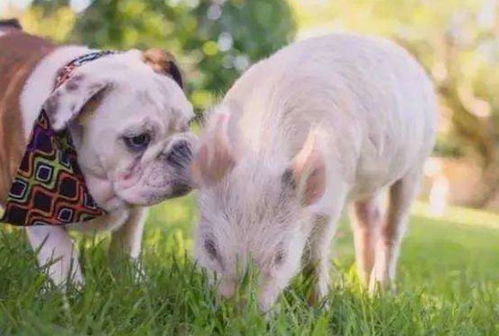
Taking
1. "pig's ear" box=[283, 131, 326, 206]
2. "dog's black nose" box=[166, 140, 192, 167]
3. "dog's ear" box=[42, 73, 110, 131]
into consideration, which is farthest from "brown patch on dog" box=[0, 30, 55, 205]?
"pig's ear" box=[283, 131, 326, 206]

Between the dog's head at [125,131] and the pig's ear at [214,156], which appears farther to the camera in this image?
the dog's head at [125,131]

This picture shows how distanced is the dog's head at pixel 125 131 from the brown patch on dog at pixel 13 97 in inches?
10.2

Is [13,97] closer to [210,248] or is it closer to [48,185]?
[48,185]

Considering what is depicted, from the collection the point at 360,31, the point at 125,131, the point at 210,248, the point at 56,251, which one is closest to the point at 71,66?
the point at 125,131

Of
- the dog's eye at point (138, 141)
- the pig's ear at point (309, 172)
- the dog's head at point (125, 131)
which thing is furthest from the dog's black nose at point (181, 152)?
the pig's ear at point (309, 172)

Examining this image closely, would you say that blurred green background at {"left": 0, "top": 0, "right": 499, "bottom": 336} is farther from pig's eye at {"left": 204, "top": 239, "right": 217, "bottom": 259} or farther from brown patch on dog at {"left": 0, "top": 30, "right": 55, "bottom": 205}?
brown patch on dog at {"left": 0, "top": 30, "right": 55, "bottom": 205}

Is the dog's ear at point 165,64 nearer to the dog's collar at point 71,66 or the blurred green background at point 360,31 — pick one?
the dog's collar at point 71,66

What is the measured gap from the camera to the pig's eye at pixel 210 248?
2992 mm

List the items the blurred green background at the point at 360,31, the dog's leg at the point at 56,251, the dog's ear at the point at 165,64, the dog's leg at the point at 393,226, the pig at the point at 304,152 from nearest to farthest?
the pig at the point at 304,152, the dog's leg at the point at 56,251, the dog's ear at the point at 165,64, the dog's leg at the point at 393,226, the blurred green background at the point at 360,31

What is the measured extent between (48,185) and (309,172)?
37.6 inches

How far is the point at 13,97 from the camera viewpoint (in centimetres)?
356

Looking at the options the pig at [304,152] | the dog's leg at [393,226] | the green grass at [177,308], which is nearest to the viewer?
the green grass at [177,308]

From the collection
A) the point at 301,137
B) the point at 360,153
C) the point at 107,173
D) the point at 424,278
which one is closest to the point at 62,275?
the point at 107,173

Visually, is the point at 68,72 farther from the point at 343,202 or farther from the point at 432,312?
the point at 432,312
